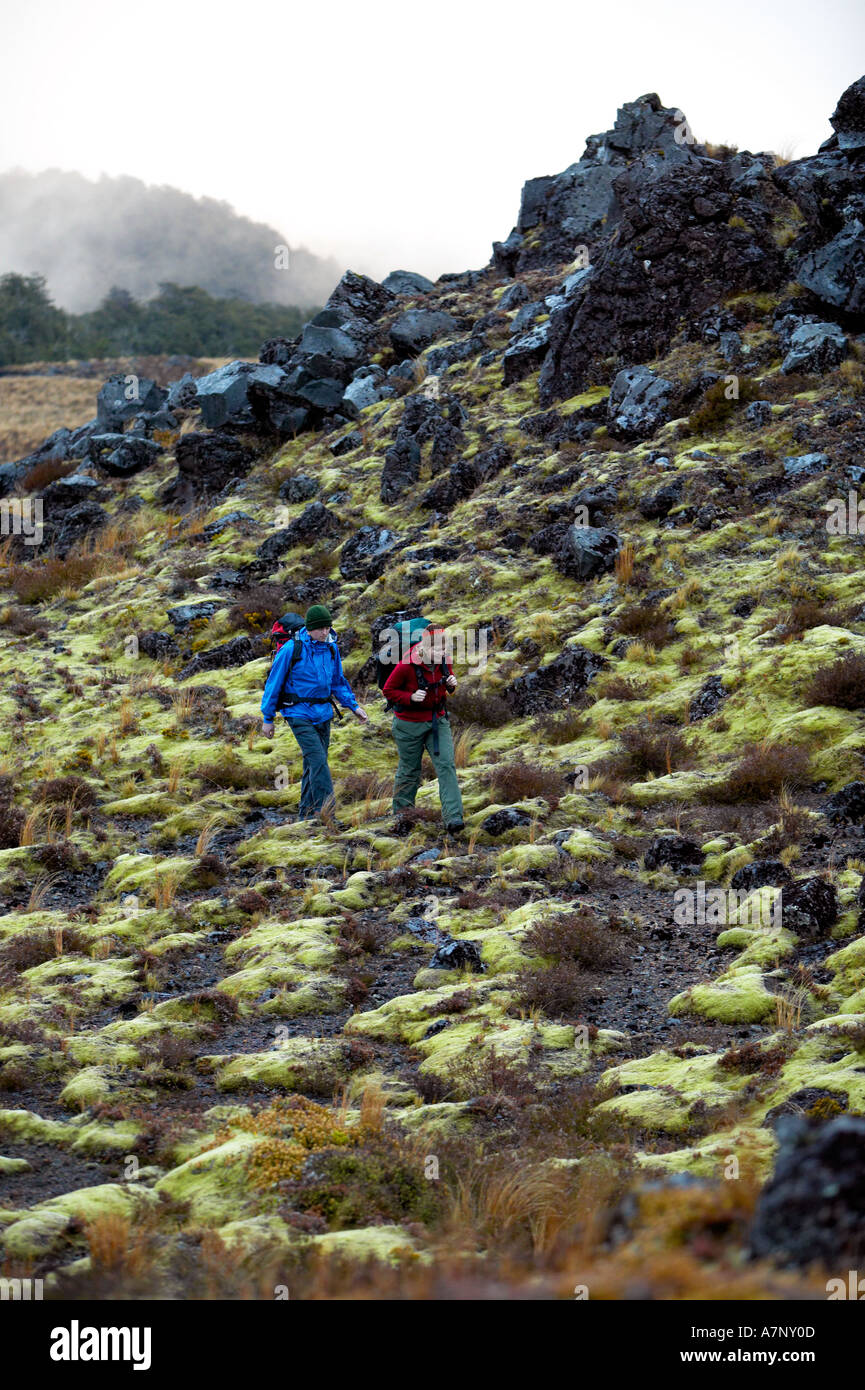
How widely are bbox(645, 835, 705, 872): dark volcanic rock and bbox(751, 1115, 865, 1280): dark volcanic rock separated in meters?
7.75

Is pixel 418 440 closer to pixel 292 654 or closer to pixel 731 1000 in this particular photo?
pixel 292 654

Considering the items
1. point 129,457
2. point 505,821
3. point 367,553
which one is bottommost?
point 505,821

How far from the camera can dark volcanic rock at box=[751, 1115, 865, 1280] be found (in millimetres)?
2678

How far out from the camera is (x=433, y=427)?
990 inches

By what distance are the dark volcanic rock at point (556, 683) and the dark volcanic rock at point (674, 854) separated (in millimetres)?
5136

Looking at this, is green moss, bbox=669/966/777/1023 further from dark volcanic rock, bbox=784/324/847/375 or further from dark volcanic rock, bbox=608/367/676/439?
dark volcanic rock, bbox=784/324/847/375

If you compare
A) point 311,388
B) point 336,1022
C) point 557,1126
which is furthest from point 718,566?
point 311,388

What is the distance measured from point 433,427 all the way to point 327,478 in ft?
9.70

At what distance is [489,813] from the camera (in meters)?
12.4

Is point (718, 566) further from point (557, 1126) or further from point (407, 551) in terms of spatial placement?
point (557, 1126)

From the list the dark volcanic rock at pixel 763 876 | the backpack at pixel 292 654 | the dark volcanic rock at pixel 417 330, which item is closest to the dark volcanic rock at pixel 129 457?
the dark volcanic rock at pixel 417 330

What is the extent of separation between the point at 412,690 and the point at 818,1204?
988 centimetres

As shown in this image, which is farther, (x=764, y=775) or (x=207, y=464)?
(x=207, y=464)

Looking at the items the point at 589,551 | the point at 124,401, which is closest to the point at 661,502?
the point at 589,551
